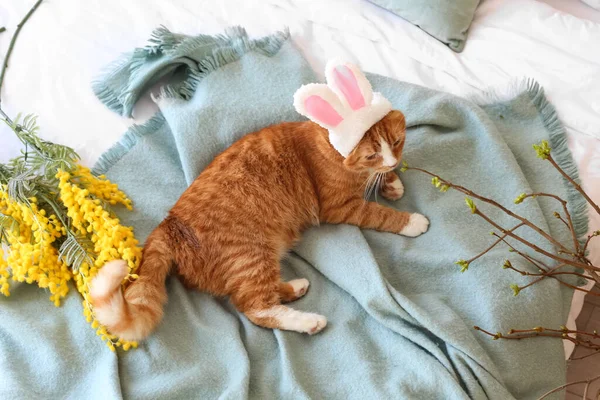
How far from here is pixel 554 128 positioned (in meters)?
1.57

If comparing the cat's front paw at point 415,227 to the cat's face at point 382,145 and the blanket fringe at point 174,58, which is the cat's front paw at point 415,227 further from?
the blanket fringe at point 174,58

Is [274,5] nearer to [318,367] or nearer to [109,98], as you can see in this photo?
[109,98]

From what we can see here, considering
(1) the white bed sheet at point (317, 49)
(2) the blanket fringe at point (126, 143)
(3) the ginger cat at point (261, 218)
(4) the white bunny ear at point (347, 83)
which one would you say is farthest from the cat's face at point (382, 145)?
(2) the blanket fringe at point (126, 143)

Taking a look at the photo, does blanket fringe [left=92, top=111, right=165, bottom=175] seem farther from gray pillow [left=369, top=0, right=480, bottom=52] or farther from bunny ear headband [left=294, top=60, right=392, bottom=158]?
gray pillow [left=369, top=0, right=480, bottom=52]

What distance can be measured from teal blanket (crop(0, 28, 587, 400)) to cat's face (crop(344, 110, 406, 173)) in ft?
0.64

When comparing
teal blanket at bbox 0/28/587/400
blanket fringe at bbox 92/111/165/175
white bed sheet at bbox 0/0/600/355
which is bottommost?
teal blanket at bbox 0/28/587/400

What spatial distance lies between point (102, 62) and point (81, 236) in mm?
699

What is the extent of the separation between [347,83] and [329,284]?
0.53 metres

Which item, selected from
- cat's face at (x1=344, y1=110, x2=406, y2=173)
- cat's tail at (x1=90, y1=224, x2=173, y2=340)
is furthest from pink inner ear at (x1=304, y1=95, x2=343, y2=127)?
cat's tail at (x1=90, y1=224, x2=173, y2=340)

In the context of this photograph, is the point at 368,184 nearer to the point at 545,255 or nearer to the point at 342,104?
the point at 342,104

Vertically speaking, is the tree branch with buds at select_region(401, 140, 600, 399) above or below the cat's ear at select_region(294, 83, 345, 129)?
below

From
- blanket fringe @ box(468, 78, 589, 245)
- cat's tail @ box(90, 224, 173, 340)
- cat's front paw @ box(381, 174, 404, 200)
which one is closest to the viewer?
cat's tail @ box(90, 224, 173, 340)

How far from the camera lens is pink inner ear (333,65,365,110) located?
1.27m

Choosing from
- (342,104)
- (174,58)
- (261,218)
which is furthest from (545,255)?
(174,58)
